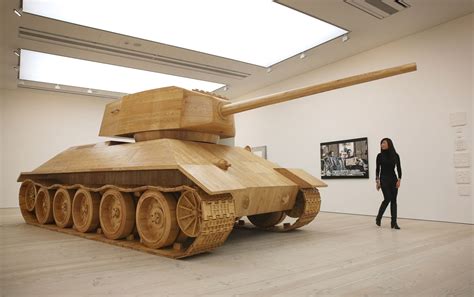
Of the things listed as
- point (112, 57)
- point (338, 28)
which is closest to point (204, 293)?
point (338, 28)

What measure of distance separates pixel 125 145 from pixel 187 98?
1.22m

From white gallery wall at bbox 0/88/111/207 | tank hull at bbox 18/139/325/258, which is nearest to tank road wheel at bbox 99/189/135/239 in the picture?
tank hull at bbox 18/139/325/258

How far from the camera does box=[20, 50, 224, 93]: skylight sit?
9992mm

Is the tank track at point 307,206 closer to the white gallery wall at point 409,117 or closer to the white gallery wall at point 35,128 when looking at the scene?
the white gallery wall at point 409,117

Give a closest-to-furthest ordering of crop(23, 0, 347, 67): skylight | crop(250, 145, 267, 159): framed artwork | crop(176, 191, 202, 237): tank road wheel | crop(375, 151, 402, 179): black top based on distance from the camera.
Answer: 1. crop(176, 191, 202, 237): tank road wheel
2. crop(375, 151, 402, 179): black top
3. crop(23, 0, 347, 67): skylight
4. crop(250, 145, 267, 159): framed artwork

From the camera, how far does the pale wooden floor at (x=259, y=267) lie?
291 centimetres

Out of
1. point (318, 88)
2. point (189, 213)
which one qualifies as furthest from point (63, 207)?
point (318, 88)

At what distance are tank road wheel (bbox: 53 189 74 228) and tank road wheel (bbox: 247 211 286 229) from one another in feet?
10.2

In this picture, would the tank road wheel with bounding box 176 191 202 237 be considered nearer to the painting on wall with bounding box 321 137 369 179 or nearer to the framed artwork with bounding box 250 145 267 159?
the painting on wall with bounding box 321 137 369 179

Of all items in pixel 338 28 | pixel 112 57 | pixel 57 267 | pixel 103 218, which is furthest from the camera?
pixel 112 57

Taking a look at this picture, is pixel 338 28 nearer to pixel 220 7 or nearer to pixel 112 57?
pixel 220 7

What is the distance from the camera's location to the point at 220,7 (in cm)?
734

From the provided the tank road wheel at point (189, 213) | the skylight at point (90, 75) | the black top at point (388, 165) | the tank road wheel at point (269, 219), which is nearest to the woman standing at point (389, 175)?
the black top at point (388, 165)

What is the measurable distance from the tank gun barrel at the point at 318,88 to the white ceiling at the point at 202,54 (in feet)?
8.39
